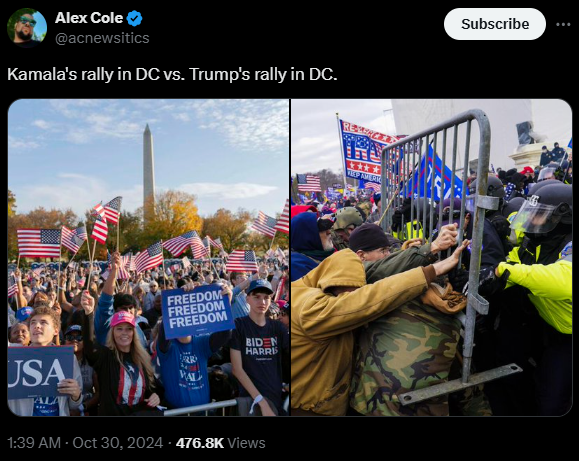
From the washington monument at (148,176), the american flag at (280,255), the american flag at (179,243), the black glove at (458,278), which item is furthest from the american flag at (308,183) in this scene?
the black glove at (458,278)

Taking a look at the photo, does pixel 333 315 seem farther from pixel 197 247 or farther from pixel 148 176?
pixel 148 176

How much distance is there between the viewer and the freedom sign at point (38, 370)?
2.38 metres

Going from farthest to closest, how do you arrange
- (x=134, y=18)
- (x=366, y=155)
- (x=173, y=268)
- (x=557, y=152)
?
(x=366, y=155), (x=557, y=152), (x=173, y=268), (x=134, y=18)

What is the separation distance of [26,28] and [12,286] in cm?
132

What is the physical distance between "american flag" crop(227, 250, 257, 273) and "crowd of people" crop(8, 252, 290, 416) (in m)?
0.04

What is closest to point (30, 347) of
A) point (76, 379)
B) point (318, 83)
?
point (76, 379)

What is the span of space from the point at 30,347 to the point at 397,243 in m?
2.44

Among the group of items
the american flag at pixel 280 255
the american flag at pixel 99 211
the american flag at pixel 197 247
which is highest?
the american flag at pixel 99 211

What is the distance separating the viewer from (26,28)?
2205mm

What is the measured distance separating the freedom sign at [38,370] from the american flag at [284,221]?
1.35m

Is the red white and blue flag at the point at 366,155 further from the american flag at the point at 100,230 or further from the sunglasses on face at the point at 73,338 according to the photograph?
the sunglasses on face at the point at 73,338

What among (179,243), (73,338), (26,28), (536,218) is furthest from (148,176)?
(536,218)

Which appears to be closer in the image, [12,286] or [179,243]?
[12,286]

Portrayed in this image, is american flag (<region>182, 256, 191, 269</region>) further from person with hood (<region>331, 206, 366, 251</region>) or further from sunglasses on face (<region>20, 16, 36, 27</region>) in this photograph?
person with hood (<region>331, 206, 366, 251</region>)
